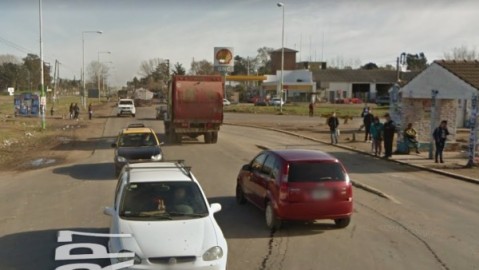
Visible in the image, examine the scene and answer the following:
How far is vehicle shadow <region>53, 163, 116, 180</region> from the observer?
16.8 metres

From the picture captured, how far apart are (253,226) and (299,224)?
98cm

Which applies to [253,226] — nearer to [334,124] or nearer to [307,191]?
[307,191]

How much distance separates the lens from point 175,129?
26812 mm

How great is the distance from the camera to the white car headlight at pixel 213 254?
248 inches

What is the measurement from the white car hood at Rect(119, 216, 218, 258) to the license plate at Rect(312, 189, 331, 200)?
9.62ft

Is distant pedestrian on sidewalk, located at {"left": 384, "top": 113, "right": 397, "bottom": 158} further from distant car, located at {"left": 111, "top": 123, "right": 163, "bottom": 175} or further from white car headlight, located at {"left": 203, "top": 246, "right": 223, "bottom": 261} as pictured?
white car headlight, located at {"left": 203, "top": 246, "right": 223, "bottom": 261}

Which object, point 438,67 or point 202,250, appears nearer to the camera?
point 202,250

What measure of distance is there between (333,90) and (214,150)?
84.7 m

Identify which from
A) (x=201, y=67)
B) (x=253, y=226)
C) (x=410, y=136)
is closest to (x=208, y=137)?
(x=410, y=136)

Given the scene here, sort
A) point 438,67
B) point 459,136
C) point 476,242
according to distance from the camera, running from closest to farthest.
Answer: point 476,242 → point 438,67 → point 459,136

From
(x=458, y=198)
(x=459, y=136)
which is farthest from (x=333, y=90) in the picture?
(x=458, y=198)

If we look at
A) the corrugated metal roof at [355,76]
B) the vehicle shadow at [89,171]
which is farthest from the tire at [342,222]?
the corrugated metal roof at [355,76]

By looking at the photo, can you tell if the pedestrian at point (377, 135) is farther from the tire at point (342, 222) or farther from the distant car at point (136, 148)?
the tire at point (342, 222)

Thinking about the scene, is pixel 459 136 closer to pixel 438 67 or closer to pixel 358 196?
pixel 438 67
